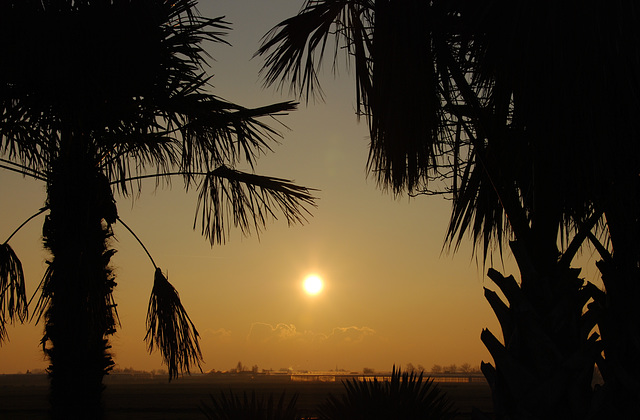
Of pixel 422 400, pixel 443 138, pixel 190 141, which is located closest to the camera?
pixel 443 138

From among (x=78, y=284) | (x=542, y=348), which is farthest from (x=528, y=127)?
(x=78, y=284)

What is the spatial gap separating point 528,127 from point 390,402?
450 centimetres

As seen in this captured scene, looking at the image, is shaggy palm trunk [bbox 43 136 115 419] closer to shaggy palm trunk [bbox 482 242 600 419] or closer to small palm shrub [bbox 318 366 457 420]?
small palm shrub [bbox 318 366 457 420]

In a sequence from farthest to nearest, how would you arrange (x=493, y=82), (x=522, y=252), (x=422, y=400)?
(x=422, y=400) < (x=493, y=82) < (x=522, y=252)

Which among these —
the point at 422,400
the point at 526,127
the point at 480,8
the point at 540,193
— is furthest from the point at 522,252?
the point at 422,400

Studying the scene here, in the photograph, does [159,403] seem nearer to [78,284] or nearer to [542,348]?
[78,284]

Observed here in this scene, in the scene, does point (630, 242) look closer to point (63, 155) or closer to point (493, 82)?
point (493, 82)

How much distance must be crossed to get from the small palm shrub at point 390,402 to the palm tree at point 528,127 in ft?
9.11

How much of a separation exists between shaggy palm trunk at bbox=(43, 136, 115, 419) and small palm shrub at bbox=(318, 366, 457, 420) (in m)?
3.01

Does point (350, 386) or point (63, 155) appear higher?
point (63, 155)

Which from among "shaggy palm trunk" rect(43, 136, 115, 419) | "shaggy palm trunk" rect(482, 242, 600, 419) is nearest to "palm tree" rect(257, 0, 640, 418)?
"shaggy palm trunk" rect(482, 242, 600, 419)

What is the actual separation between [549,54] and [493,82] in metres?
1.08

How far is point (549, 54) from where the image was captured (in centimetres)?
392

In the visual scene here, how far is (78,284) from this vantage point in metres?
5.86
